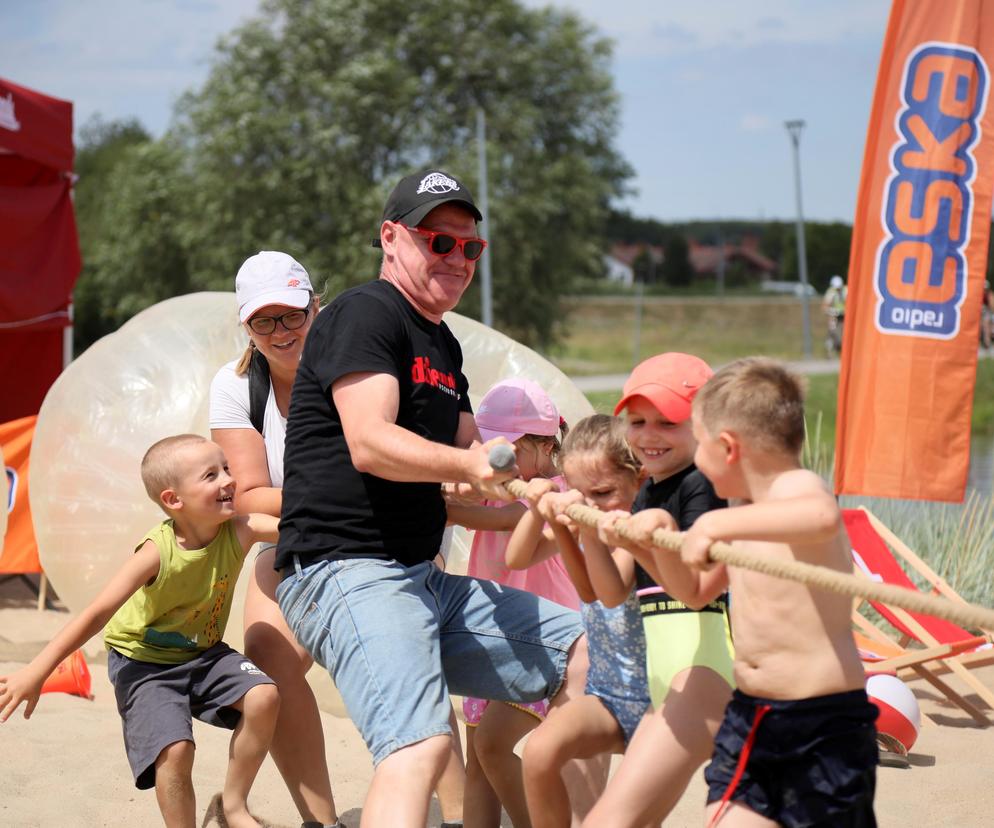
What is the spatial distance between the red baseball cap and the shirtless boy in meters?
0.27

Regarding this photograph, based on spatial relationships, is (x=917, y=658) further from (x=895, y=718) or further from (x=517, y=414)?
(x=517, y=414)

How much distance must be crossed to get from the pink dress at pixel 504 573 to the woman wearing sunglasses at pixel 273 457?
54 centimetres

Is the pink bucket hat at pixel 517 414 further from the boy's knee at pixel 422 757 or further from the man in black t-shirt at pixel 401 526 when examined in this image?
the boy's knee at pixel 422 757

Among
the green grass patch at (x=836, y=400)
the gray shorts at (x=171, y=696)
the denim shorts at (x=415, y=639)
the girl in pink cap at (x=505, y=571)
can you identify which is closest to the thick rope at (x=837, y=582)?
the denim shorts at (x=415, y=639)

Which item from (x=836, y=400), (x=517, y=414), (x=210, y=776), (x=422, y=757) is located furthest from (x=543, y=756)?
(x=836, y=400)

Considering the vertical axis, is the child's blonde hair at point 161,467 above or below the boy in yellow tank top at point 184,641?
above

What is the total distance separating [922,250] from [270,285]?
3938mm

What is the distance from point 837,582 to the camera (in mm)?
2098

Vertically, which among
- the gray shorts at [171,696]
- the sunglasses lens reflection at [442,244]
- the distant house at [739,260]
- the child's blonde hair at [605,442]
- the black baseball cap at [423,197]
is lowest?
the gray shorts at [171,696]

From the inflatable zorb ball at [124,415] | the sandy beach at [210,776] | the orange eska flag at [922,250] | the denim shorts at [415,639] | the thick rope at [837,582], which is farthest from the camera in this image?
the orange eska flag at [922,250]

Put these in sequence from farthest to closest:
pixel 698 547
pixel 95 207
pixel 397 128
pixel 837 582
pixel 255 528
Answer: pixel 95 207, pixel 397 128, pixel 255 528, pixel 698 547, pixel 837 582

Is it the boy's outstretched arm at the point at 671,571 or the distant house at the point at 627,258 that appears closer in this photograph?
the boy's outstretched arm at the point at 671,571

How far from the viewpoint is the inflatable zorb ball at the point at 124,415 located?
5480mm

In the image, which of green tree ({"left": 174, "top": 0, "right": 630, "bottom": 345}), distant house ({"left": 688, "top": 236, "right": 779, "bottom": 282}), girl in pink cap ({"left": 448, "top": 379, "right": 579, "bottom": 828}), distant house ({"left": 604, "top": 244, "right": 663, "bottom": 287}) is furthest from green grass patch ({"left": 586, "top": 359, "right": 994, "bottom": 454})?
distant house ({"left": 688, "top": 236, "right": 779, "bottom": 282})
